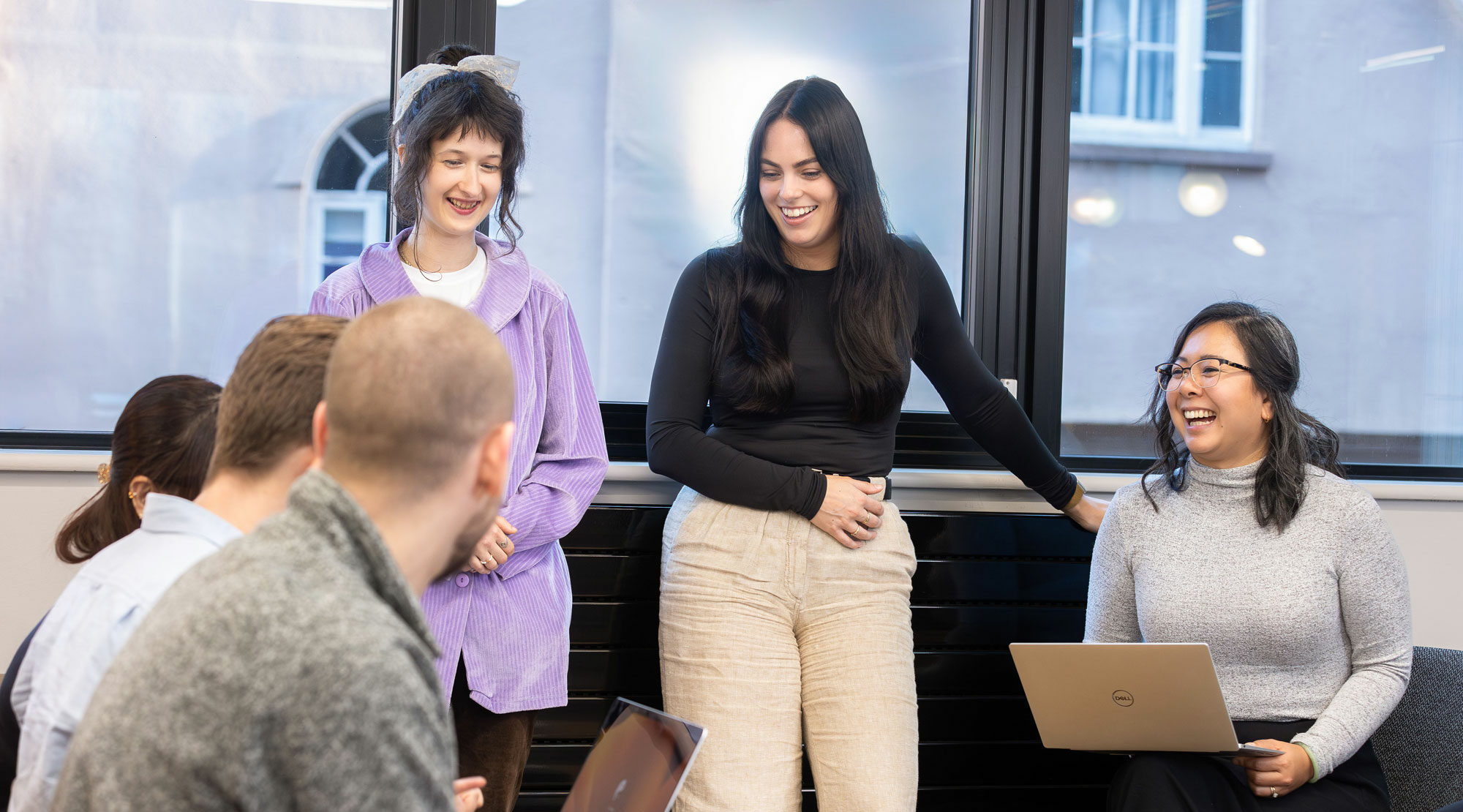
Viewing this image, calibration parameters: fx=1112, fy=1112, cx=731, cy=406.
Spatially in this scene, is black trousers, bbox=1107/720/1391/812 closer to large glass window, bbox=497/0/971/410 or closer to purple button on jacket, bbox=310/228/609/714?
purple button on jacket, bbox=310/228/609/714

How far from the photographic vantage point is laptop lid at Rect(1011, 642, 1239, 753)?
156cm

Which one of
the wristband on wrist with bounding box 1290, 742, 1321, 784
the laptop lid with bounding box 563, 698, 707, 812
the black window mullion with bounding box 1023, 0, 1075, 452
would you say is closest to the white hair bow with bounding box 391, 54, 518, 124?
the laptop lid with bounding box 563, 698, 707, 812

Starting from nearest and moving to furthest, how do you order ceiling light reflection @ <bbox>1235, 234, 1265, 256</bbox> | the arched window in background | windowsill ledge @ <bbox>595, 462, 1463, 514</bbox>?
windowsill ledge @ <bbox>595, 462, 1463, 514</bbox>
the arched window in background
ceiling light reflection @ <bbox>1235, 234, 1265, 256</bbox>

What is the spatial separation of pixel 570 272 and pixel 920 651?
43.6 inches

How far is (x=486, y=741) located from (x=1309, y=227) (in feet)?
7.36

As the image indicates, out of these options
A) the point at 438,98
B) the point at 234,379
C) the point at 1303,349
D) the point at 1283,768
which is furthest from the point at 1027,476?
the point at 234,379

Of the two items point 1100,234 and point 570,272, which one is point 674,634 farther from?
point 1100,234

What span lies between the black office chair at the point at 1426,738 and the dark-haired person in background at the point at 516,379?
1.32 m

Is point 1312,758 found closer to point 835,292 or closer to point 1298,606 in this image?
point 1298,606

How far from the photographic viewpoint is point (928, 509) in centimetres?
238

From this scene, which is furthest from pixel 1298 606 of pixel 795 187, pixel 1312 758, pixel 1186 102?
pixel 1186 102

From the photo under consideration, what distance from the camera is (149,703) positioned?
684 millimetres

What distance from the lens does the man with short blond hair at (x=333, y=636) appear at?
2.20 ft

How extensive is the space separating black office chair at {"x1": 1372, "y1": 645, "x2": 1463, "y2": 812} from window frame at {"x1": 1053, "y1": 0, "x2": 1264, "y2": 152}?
4.38ft
